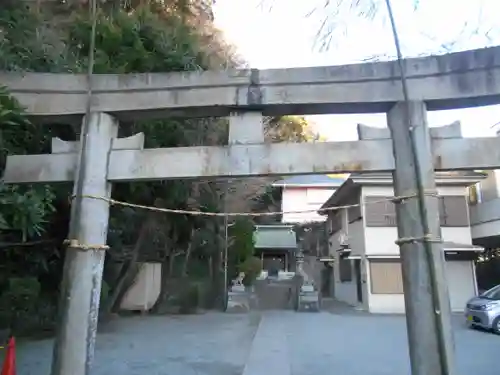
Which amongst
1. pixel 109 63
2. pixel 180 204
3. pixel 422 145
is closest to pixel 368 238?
pixel 180 204

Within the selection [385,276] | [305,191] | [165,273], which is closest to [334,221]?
[385,276]

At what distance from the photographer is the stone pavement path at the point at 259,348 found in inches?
299

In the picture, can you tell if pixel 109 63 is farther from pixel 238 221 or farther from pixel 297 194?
pixel 297 194

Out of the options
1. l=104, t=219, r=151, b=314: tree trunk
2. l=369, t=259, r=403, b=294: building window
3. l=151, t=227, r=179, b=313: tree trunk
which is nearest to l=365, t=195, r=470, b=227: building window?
l=369, t=259, r=403, b=294: building window

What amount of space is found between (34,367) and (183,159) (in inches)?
206

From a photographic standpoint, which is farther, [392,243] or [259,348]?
A: [392,243]

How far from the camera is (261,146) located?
14.9ft

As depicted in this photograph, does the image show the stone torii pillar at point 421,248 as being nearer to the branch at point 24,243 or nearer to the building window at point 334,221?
the branch at point 24,243

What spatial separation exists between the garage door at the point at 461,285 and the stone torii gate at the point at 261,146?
1493 cm

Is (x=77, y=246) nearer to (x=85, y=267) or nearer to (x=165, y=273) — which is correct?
(x=85, y=267)

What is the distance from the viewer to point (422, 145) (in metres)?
4.30

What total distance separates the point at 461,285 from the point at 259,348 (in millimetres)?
11417

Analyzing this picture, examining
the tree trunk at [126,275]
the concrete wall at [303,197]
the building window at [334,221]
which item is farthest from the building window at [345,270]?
the concrete wall at [303,197]

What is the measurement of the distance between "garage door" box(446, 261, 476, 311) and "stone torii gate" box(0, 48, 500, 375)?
14931mm
